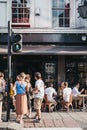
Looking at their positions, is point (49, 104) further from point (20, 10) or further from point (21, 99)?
point (20, 10)

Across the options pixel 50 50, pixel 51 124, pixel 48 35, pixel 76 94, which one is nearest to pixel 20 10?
pixel 48 35

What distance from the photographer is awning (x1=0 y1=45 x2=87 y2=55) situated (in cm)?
2072

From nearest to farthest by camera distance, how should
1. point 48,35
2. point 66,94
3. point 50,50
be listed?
1. point 66,94
2. point 50,50
3. point 48,35

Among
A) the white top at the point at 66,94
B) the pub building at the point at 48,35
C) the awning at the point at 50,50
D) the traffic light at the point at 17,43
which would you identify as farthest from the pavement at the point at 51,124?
the pub building at the point at 48,35

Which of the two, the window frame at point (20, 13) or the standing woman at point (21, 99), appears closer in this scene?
the standing woman at point (21, 99)

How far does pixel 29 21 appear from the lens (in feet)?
73.3

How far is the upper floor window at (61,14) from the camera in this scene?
22.7 metres

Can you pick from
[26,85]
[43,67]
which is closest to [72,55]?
[43,67]

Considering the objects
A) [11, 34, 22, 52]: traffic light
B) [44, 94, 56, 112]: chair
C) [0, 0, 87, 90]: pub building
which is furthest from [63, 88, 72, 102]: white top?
[11, 34, 22, 52]: traffic light

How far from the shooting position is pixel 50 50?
21.0 meters

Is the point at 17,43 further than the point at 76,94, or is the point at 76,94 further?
the point at 76,94

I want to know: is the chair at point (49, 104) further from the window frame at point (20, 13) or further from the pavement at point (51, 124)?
the window frame at point (20, 13)

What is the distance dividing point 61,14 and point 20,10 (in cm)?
205

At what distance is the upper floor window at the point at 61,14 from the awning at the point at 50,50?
1.49m
